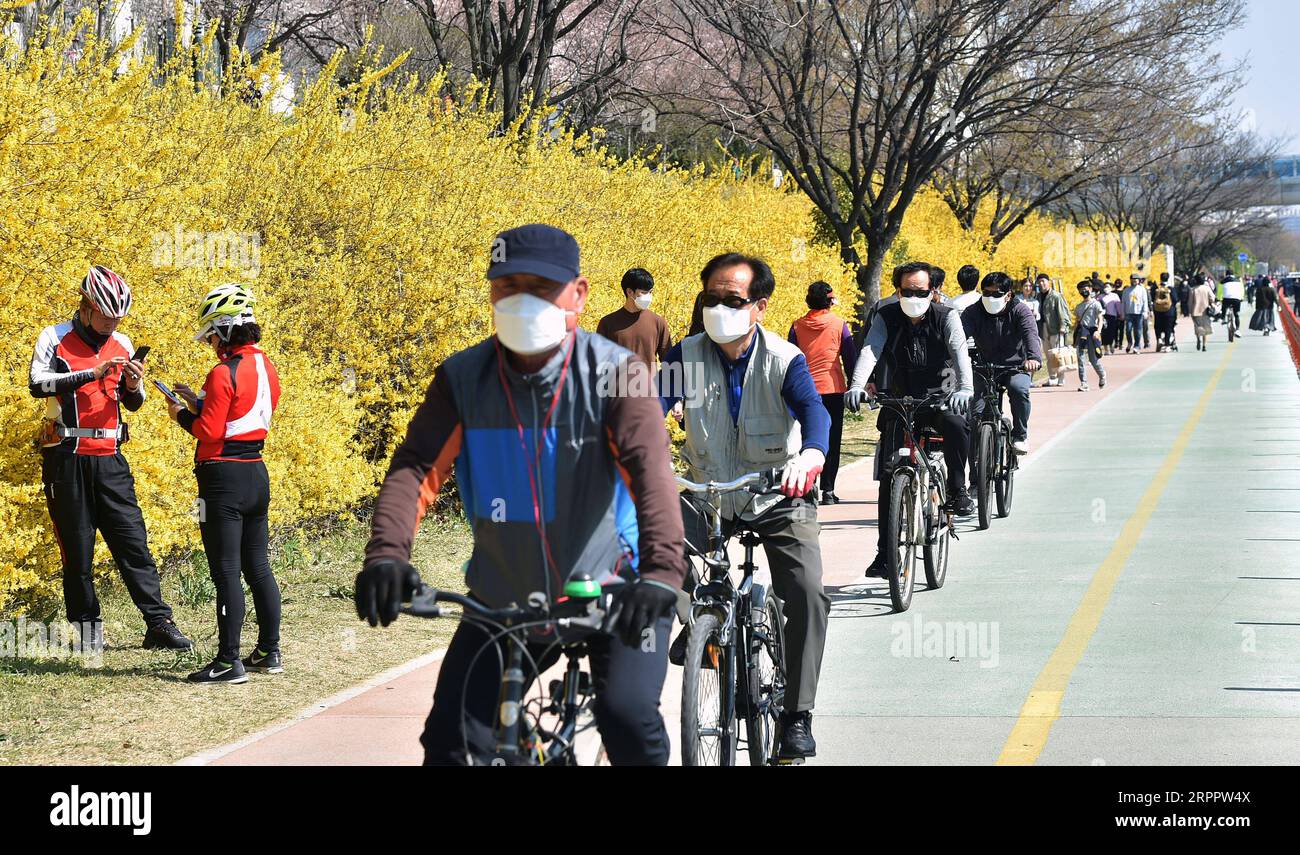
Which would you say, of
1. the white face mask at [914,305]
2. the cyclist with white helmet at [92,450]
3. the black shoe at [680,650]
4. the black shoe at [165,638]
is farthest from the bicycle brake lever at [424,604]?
the white face mask at [914,305]

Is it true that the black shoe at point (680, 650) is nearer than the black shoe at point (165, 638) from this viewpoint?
Yes

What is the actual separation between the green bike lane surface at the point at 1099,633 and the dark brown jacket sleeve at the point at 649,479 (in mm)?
2745

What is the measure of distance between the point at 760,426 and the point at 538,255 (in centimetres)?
243

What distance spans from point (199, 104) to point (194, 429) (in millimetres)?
3860

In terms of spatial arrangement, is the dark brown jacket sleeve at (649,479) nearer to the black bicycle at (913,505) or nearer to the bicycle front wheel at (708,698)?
the bicycle front wheel at (708,698)

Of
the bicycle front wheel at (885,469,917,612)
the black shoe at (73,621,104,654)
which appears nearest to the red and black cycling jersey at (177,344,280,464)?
the black shoe at (73,621,104,654)

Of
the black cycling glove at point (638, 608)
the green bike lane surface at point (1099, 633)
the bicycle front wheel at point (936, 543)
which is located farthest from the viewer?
the bicycle front wheel at point (936, 543)

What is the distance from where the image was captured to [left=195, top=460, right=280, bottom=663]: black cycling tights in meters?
7.78

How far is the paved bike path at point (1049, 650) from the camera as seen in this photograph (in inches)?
257

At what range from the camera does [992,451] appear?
12.8 meters

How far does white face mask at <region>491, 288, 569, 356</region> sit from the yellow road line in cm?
311

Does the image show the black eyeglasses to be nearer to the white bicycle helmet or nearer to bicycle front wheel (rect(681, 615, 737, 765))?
bicycle front wheel (rect(681, 615, 737, 765))

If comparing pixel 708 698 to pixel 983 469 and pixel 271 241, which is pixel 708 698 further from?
pixel 983 469

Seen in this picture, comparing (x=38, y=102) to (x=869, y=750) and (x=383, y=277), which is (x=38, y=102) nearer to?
(x=383, y=277)
